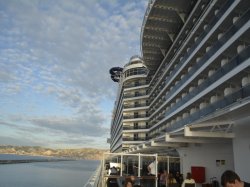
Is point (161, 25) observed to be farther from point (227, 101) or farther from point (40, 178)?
point (40, 178)

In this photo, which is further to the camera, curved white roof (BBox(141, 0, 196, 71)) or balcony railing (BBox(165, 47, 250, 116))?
curved white roof (BBox(141, 0, 196, 71))

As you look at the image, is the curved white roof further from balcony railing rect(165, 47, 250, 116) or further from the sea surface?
the sea surface

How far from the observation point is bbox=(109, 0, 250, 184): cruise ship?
1526cm

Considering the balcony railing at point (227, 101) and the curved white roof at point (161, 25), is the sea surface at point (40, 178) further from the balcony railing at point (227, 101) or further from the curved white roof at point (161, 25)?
the balcony railing at point (227, 101)

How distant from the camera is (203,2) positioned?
30.0 meters

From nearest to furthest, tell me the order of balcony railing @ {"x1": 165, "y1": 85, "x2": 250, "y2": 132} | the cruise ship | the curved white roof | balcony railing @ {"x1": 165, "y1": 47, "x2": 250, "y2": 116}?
1. the cruise ship
2. balcony railing @ {"x1": 165, "y1": 85, "x2": 250, "y2": 132}
3. balcony railing @ {"x1": 165, "y1": 47, "x2": 250, "y2": 116}
4. the curved white roof

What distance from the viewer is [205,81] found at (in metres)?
24.3

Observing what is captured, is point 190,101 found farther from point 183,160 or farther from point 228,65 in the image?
point 228,65

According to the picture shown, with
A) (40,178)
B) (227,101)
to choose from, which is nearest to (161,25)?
(227,101)

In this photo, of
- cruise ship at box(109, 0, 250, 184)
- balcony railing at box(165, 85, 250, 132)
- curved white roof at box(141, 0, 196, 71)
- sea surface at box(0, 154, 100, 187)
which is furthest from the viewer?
sea surface at box(0, 154, 100, 187)

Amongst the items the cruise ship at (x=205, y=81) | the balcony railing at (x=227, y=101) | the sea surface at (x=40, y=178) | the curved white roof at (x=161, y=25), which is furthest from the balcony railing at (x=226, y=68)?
the sea surface at (x=40, y=178)

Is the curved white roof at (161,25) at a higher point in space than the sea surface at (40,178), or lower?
higher

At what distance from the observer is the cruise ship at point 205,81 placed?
1526 cm

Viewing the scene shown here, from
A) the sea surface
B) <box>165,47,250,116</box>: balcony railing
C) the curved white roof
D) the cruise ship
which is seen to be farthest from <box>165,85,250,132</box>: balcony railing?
the sea surface
